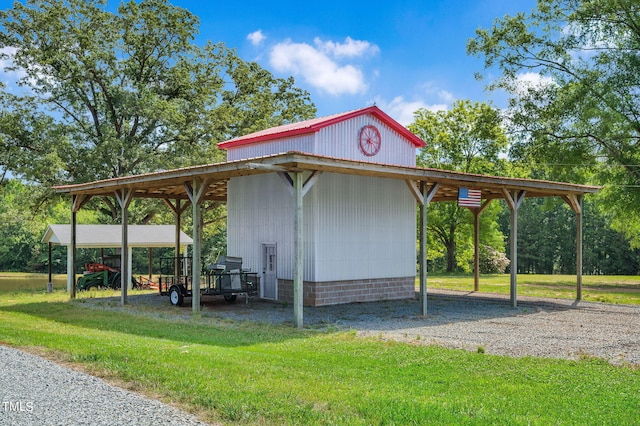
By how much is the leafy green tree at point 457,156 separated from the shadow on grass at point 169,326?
91.3 feet

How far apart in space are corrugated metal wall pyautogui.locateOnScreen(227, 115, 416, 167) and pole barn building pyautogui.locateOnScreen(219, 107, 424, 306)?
29mm

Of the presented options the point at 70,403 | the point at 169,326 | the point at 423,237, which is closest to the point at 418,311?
the point at 423,237

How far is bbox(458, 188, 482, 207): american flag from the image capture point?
1611cm

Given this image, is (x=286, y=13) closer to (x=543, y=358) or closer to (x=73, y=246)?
(x=73, y=246)

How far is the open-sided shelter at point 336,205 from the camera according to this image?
16156 millimetres

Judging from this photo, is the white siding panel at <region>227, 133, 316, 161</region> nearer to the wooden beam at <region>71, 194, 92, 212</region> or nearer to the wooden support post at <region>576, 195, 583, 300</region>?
the wooden beam at <region>71, 194, 92, 212</region>

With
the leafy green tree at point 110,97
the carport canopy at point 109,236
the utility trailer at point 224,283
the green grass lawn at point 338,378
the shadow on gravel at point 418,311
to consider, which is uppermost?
the leafy green tree at point 110,97

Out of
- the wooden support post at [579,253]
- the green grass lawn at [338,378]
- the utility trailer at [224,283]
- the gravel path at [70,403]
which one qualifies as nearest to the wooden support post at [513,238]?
the wooden support post at [579,253]

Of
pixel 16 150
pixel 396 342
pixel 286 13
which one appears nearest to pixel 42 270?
pixel 16 150

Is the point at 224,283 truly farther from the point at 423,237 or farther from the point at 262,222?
the point at 423,237

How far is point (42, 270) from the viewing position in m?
56.9

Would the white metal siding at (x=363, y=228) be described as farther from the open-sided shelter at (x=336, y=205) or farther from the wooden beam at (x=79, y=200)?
the wooden beam at (x=79, y=200)

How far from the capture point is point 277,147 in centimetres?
1858

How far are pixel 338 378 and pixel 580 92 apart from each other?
23.8 metres
